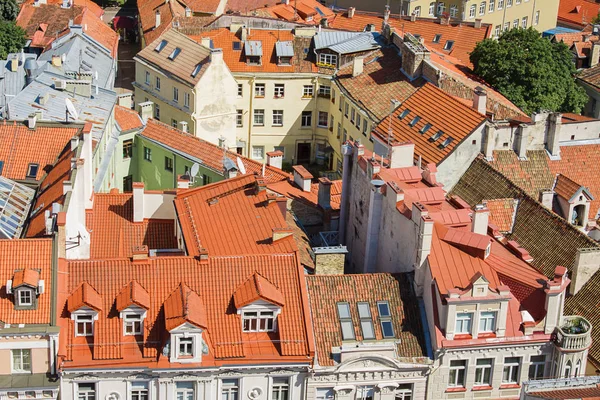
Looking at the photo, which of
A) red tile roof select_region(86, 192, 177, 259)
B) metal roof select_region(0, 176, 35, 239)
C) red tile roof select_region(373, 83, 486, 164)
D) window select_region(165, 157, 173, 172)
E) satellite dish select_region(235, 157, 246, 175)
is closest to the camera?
metal roof select_region(0, 176, 35, 239)

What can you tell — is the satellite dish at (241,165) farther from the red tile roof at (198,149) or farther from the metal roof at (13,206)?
the metal roof at (13,206)

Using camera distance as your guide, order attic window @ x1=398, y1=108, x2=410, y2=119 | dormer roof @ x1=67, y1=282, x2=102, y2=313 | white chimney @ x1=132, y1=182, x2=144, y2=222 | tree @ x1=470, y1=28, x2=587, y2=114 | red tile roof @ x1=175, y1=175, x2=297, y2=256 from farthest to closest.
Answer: tree @ x1=470, y1=28, x2=587, y2=114, attic window @ x1=398, y1=108, x2=410, y2=119, white chimney @ x1=132, y1=182, x2=144, y2=222, red tile roof @ x1=175, y1=175, x2=297, y2=256, dormer roof @ x1=67, y1=282, x2=102, y2=313

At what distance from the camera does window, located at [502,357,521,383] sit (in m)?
63.3

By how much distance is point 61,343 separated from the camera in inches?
2334

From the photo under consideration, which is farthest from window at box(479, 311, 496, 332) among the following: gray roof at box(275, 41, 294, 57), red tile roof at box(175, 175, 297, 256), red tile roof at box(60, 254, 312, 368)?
gray roof at box(275, 41, 294, 57)

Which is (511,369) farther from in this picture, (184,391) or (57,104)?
(57,104)

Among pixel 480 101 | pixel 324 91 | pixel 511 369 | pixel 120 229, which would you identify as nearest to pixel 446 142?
pixel 480 101

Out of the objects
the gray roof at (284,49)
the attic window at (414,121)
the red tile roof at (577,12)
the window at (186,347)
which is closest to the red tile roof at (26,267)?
the window at (186,347)

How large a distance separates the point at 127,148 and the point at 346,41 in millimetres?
29935

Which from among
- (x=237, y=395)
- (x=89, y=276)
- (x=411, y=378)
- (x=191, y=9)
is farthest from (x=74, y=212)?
(x=191, y=9)

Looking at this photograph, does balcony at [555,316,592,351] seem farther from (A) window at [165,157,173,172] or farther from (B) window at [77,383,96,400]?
(A) window at [165,157,173,172]

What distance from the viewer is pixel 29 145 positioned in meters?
81.5

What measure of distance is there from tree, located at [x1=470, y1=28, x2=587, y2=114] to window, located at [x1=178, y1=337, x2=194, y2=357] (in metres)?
59.1

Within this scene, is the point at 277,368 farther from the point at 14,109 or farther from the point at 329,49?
the point at 329,49
